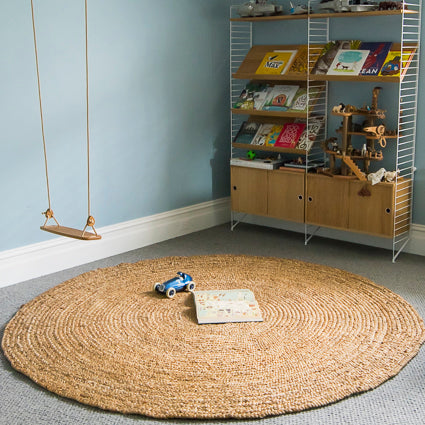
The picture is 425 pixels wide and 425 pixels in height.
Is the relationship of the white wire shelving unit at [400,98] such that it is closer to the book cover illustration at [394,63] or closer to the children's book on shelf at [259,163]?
the book cover illustration at [394,63]

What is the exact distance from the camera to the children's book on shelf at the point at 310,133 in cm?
429

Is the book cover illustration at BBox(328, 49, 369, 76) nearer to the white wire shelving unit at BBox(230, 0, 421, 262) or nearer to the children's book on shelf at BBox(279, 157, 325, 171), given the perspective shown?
the white wire shelving unit at BBox(230, 0, 421, 262)

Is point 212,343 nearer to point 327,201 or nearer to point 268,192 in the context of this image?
point 327,201

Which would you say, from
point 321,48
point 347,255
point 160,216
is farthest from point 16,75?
point 347,255

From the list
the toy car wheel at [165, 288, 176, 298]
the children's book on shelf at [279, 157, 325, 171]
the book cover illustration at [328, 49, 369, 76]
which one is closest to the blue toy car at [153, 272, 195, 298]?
the toy car wheel at [165, 288, 176, 298]

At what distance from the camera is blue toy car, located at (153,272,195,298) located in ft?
11.1

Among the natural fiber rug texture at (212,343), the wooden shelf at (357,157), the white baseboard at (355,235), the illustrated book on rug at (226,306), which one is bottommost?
the natural fiber rug texture at (212,343)

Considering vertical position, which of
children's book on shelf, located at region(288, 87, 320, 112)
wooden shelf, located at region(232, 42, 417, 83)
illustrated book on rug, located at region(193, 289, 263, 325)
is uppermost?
wooden shelf, located at region(232, 42, 417, 83)

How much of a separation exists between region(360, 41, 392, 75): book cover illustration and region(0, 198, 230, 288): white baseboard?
1601 mm

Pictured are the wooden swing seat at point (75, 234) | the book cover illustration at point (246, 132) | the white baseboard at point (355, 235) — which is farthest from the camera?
the book cover illustration at point (246, 132)

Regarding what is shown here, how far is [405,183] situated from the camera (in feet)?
13.1

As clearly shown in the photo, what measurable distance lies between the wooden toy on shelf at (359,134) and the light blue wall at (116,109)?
41.4 inches

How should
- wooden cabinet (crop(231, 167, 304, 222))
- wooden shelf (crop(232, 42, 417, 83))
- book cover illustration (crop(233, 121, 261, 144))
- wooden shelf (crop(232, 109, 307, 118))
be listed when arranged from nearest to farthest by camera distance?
wooden shelf (crop(232, 42, 417, 83)), wooden shelf (crop(232, 109, 307, 118)), wooden cabinet (crop(231, 167, 304, 222)), book cover illustration (crop(233, 121, 261, 144))

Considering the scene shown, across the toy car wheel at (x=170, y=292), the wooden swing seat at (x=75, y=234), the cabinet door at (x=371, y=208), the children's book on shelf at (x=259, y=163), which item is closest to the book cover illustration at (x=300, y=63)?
the children's book on shelf at (x=259, y=163)
